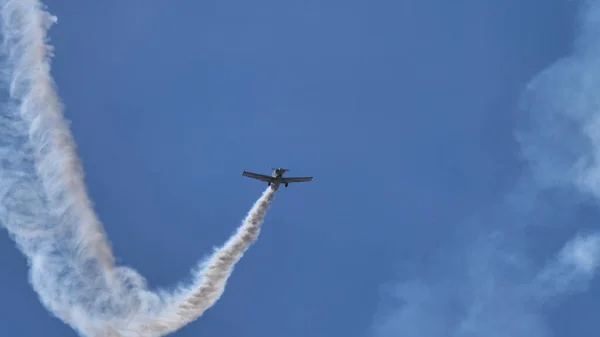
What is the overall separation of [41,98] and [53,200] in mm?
8547

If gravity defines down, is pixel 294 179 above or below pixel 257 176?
above

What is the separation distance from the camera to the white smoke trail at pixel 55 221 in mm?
104625

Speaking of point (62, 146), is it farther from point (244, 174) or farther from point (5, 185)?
point (244, 174)

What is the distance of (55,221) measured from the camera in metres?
107

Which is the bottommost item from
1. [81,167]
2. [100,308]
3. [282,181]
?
[100,308]

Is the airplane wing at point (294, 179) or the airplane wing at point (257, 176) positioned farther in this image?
the airplane wing at point (294, 179)

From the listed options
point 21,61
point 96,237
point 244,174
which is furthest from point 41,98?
point 244,174

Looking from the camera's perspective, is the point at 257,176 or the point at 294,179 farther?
the point at 294,179

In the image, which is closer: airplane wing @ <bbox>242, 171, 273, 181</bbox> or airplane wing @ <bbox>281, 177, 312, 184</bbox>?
airplane wing @ <bbox>242, 171, 273, 181</bbox>

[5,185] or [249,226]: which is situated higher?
[249,226]

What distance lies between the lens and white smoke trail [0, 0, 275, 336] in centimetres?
10462

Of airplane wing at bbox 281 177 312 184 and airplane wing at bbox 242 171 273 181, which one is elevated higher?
airplane wing at bbox 281 177 312 184

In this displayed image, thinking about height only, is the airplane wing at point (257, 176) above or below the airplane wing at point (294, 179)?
below

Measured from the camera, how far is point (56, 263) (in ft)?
354
